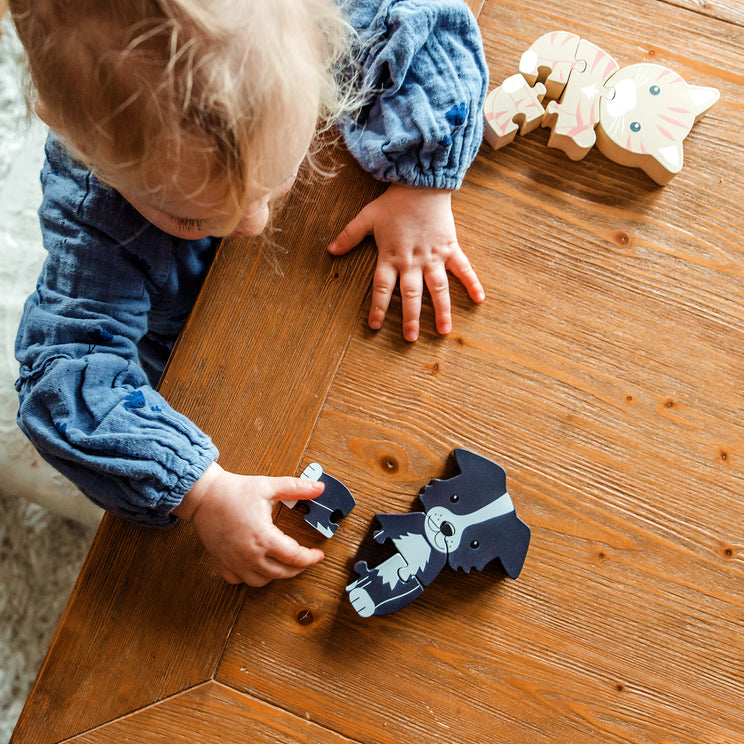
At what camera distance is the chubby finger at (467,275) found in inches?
27.5

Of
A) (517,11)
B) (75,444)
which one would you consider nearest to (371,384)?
(75,444)

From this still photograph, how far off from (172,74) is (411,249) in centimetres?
33

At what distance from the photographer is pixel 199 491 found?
2.13 feet

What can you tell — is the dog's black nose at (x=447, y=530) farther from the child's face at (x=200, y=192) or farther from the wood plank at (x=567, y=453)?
the child's face at (x=200, y=192)

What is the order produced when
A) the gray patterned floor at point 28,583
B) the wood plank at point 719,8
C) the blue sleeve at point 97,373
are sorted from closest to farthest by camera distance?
the blue sleeve at point 97,373, the wood plank at point 719,8, the gray patterned floor at point 28,583

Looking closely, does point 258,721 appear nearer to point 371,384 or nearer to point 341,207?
point 371,384

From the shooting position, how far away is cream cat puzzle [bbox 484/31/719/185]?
689 mm

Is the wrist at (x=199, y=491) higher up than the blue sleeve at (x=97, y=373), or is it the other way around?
the blue sleeve at (x=97, y=373)

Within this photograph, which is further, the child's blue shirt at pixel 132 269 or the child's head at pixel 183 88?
the child's blue shirt at pixel 132 269

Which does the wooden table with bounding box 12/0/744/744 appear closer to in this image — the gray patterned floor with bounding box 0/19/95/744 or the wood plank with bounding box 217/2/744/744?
the wood plank with bounding box 217/2/744/744

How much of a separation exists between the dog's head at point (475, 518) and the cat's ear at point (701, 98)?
0.45m

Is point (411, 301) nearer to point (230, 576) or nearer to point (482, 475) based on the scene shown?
point (482, 475)

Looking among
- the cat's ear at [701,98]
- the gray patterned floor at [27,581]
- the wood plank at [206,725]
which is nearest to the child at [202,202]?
the wood plank at [206,725]

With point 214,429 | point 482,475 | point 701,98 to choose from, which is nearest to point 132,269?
point 214,429
